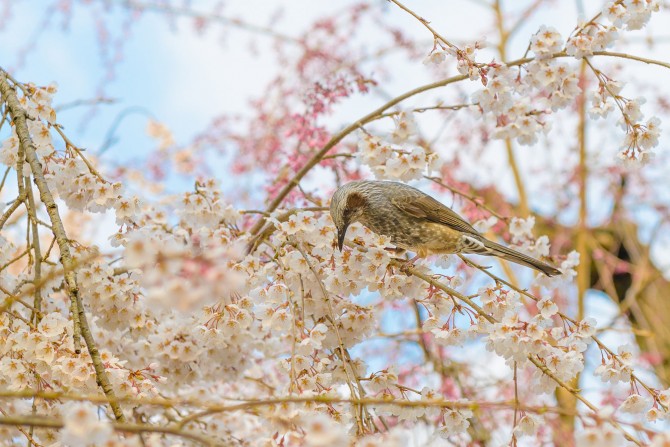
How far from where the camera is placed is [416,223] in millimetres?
2848

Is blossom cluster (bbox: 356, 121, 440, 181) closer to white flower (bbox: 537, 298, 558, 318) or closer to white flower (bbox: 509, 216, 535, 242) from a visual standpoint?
white flower (bbox: 509, 216, 535, 242)

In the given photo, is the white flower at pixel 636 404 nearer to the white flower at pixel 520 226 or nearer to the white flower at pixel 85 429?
the white flower at pixel 520 226

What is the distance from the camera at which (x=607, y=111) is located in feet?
8.23

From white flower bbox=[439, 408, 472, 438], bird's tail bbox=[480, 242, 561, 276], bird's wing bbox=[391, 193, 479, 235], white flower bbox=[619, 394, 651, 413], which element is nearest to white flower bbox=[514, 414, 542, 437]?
white flower bbox=[439, 408, 472, 438]

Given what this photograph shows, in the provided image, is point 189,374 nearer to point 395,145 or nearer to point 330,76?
point 395,145

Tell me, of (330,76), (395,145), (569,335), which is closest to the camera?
(569,335)

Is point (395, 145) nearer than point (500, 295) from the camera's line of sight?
No

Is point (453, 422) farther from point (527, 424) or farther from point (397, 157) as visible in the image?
point (397, 157)

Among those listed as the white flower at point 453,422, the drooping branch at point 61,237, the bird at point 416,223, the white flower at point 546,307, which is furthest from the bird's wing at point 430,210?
the drooping branch at point 61,237

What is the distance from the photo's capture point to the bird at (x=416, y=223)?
2834 millimetres

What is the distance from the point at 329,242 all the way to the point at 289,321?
0.33 meters

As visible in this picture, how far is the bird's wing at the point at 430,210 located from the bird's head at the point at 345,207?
18 cm

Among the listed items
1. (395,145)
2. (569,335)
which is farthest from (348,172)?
(569,335)

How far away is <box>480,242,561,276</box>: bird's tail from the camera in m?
2.71
